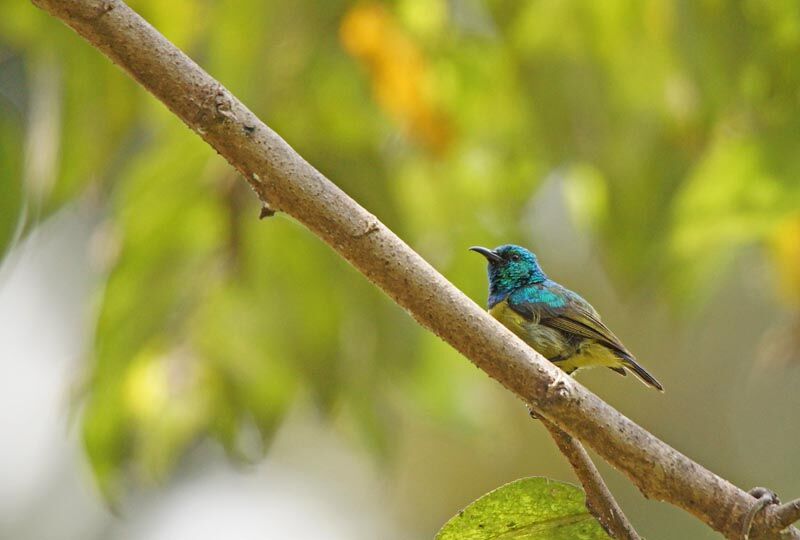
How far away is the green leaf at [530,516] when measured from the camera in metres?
1.30

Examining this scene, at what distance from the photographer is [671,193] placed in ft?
8.16

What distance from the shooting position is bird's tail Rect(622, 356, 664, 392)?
1604 mm

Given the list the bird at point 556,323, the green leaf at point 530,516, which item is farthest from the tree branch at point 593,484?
the bird at point 556,323

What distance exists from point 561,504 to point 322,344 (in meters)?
1.33

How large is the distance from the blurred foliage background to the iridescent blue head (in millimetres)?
418

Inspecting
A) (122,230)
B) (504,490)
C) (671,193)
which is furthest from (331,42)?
(504,490)

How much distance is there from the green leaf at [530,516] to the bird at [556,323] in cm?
28

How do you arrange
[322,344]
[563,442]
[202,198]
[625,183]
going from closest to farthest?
[563,442] < [625,183] < [322,344] < [202,198]

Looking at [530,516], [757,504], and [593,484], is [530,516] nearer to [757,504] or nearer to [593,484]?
[593,484]

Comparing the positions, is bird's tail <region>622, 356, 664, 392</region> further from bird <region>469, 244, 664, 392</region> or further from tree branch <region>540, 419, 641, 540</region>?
tree branch <region>540, 419, 641, 540</region>

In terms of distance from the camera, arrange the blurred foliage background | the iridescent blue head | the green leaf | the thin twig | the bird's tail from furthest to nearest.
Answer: the blurred foliage background → the iridescent blue head → the bird's tail → the green leaf → the thin twig

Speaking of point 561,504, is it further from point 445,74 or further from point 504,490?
point 445,74

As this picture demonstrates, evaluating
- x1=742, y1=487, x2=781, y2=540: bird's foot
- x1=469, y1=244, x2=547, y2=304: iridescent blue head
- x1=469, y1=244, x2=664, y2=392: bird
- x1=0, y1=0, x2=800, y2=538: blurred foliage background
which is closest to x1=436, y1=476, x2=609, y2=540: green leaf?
x1=742, y1=487, x2=781, y2=540: bird's foot

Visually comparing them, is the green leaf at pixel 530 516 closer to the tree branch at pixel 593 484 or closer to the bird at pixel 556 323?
the tree branch at pixel 593 484
